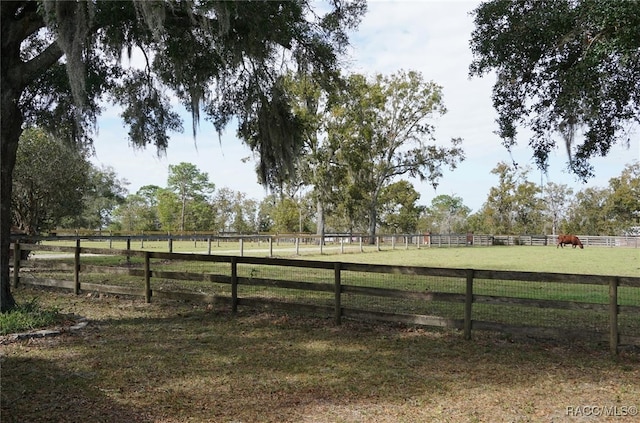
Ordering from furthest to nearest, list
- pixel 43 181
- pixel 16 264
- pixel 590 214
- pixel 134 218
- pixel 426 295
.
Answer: pixel 134 218 < pixel 590 214 < pixel 43 181 < pixel 16 264 < pixel 426 295

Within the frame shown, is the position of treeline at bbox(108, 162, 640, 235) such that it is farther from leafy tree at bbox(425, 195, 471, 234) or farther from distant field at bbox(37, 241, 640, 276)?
distant field at bbox(37, 241, 640, 276)

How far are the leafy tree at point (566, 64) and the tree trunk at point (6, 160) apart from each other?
7.45 metres

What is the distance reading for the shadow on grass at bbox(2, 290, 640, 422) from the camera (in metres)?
4.37

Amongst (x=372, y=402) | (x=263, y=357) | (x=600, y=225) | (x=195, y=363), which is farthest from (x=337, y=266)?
(x=600, y=225)

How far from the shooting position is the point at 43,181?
723 inches

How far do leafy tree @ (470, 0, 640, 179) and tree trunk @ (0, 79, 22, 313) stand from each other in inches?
293

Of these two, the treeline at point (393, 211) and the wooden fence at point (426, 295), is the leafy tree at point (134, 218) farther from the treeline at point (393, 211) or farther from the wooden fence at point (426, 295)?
the wooden fence at point (426, 295)

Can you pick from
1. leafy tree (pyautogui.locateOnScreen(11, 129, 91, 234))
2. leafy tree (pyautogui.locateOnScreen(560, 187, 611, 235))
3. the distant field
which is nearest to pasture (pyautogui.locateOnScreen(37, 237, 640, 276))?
the distant field

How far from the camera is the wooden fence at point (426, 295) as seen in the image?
21.2ft

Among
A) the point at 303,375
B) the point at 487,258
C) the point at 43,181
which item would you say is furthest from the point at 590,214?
the point at 303,375

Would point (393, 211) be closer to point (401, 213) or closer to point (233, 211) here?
point (401, 213)

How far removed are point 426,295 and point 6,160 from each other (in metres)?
7.01
